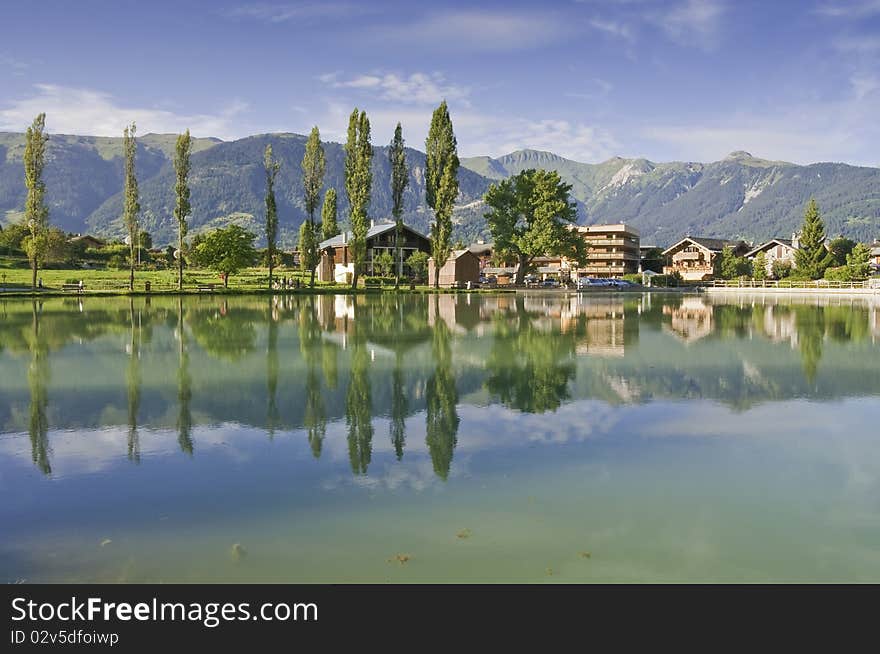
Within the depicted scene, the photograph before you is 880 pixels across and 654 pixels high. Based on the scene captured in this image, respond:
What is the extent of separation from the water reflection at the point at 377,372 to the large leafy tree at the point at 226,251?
127 feet

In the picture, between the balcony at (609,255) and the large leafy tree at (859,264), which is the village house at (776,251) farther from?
the balcony at (609,255)

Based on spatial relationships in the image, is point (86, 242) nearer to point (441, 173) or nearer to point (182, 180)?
point (182, 180)

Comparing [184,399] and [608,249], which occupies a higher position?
[608,249]

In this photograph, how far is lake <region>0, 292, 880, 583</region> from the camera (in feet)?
21.2

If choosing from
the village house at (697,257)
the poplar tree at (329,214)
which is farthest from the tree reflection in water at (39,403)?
the village house at (697,257)

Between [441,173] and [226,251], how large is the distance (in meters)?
23.3

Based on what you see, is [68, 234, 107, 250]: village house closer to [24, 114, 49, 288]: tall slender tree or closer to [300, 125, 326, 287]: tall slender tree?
[300, 125, 326, 287]: tall slender tree

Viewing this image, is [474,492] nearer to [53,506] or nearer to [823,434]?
[53,506]

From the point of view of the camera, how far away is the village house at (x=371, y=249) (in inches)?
3839

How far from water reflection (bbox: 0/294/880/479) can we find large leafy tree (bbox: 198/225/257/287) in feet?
127

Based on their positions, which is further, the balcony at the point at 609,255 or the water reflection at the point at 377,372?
the balcony at the point at 609,255

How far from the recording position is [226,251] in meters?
72.2

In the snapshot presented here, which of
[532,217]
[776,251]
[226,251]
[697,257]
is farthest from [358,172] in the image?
[776,251]
